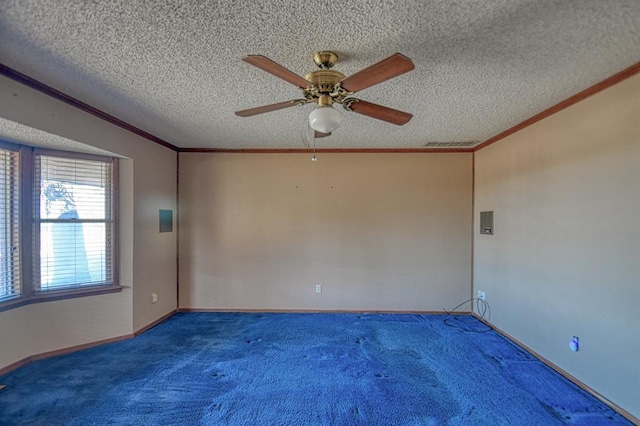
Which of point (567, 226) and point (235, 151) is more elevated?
point (235, 151)

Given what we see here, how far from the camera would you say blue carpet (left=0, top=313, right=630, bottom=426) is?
6.39 ft

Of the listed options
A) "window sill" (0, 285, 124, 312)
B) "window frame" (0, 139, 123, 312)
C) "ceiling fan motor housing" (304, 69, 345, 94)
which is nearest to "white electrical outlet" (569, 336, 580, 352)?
"ceiling fan motor housing" (304, 69, 345, 94)

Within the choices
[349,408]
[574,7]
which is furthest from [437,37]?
[349,408]

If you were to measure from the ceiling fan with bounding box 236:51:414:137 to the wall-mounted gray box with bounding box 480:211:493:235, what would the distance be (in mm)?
2454

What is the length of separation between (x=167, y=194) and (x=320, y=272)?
8.16 ft

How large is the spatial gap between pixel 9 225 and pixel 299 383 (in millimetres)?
3052

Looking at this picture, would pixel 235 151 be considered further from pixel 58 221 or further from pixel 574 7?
pixel 574 7

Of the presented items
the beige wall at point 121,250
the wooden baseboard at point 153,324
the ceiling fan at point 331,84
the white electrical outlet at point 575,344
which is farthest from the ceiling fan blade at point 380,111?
the wooden baseboard at point 153,324

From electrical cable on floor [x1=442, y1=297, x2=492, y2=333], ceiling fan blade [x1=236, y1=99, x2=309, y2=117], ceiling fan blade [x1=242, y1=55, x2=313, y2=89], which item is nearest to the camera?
ceiling fan blade [x1=242, y1=55, x2=313, y2=89]

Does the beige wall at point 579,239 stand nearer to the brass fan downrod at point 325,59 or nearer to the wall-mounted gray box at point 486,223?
the wall-mounted gray box at point 486,223

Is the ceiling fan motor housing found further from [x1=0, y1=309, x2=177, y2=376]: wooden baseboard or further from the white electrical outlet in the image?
[x1=0, y1=309, x2=177, y2=376]: wooden baseboard

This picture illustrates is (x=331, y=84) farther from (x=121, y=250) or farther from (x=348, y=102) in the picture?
(x=121, y=250)

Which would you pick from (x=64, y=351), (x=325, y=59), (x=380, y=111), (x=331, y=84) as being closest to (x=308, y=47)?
(x=325, y=59)

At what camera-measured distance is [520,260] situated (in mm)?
3029
